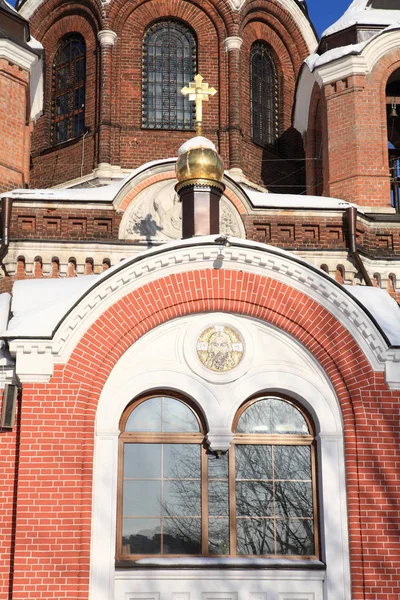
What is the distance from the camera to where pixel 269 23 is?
23.1 metres

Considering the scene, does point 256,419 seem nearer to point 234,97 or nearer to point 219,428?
point 219,428

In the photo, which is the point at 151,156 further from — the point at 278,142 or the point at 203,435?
the point at 203,435

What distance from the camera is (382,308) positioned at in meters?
11.9

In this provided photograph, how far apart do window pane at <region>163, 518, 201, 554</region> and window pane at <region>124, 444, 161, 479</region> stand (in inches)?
21.0

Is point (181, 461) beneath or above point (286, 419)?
beneath

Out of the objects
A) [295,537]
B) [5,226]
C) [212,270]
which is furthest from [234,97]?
[295,537]

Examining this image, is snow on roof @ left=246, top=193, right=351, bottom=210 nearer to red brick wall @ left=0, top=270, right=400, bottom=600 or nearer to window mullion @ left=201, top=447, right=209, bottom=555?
red brick wall @ left=0, top=270, right=400, bottom=600

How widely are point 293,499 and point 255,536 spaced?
57cm

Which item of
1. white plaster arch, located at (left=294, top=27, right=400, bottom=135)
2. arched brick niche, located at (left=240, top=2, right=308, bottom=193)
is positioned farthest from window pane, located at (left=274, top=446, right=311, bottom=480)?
arched brick niche, located at (left=240, top=2, right=308, bottom=193)

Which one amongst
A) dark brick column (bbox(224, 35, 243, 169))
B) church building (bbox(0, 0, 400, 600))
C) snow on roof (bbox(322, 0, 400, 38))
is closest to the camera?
church building (bbox(0, 0, 400, 600))

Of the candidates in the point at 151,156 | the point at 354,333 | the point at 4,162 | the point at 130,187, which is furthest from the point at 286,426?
the point at 151,156

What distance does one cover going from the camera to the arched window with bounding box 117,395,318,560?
10859 mm

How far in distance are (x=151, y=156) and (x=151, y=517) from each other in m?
11.4

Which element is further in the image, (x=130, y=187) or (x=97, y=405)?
(x=130, y=187)
